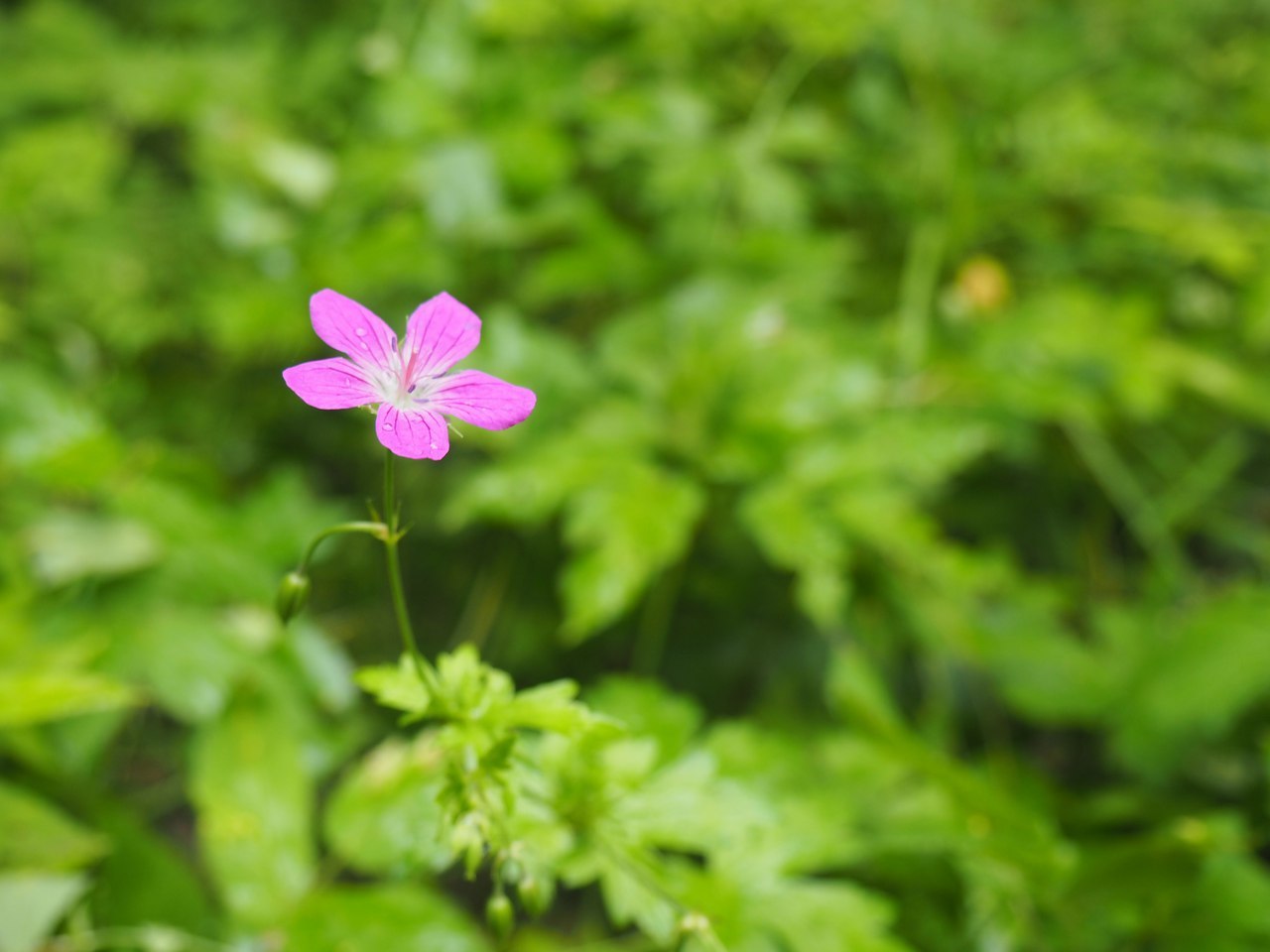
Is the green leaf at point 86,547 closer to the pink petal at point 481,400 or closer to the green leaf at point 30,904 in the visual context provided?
the green leaf at point 30,904

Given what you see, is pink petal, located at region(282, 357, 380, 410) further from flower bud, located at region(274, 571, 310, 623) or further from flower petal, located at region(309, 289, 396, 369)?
flower bud, located at region(274, 571, 310, 623)

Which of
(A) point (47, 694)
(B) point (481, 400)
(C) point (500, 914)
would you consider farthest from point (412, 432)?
(A) point (47, 694)

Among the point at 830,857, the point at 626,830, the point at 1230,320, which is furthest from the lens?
the point at 1230,320

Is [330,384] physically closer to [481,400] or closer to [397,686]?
[481,400]

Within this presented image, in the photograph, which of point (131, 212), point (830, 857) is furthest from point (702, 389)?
point (131, 212)

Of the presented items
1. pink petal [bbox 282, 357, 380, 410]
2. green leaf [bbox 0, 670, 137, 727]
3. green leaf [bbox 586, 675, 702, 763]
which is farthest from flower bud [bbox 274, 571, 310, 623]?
green leaf [bbox 586, 675, 702, 763]

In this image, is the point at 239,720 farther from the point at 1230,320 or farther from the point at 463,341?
the point at 1230,320
